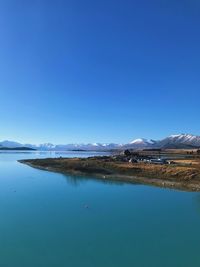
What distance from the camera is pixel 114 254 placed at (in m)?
19.8

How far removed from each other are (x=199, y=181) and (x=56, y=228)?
2719 cm

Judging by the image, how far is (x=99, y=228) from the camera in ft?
82.4

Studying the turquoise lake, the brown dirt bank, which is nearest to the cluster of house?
the brown dirt bank

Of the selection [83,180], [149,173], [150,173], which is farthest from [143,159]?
[83,180]

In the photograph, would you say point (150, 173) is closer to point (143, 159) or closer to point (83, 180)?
point (83, 180)

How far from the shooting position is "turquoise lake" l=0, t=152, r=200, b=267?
62.4 ft

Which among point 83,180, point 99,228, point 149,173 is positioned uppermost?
point 149,173

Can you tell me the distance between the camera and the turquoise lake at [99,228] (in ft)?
62.4

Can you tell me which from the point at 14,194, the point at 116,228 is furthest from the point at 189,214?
the point at 14,194

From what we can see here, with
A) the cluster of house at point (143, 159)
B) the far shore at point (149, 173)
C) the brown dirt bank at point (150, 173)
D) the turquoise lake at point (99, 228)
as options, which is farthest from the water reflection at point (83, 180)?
the cluster of house at point (143, 159)

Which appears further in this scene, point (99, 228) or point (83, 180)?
point (83, 180)

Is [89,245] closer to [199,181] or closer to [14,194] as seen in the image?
[14,194]

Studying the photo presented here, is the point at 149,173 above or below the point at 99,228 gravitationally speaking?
above

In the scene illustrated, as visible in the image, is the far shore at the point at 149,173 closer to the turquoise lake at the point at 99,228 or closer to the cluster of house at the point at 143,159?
the turquoise lake at the point at 99,228
